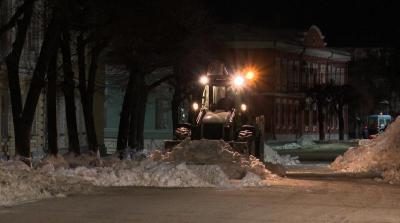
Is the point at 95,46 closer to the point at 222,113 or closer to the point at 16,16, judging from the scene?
the point at 222,113

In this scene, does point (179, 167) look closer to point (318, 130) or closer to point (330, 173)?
point (330, 173)

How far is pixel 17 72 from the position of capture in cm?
2586

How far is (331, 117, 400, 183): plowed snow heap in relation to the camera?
25255 millimetres

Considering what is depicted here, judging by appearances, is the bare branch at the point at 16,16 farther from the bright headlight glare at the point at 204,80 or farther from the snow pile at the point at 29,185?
the bright headlight glare at the point at 204,80

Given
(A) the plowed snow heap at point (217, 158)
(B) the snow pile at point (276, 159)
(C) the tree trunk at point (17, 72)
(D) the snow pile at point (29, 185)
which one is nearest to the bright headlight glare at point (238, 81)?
(A) the plowed snow heap at point (217, 158)

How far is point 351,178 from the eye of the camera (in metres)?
24.8

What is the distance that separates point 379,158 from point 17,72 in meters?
13.0

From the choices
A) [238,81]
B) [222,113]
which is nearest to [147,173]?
[222,113]

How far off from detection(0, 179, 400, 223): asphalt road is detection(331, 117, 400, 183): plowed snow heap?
4656 mm

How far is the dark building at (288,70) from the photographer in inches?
2581

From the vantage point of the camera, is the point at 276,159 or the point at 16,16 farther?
the point at 276,159

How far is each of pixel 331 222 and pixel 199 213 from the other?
2.64 metres

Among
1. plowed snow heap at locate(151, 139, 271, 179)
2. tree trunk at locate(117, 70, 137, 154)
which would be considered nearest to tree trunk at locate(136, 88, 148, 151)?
tree trunk at locate(117, 70, 137, 154)

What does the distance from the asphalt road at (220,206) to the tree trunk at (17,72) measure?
7385 millimetres
